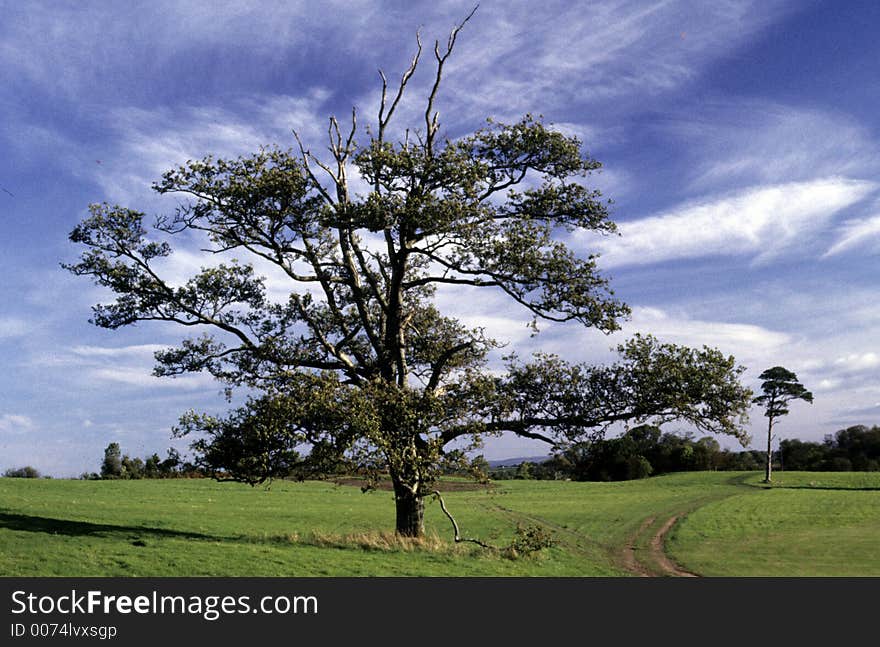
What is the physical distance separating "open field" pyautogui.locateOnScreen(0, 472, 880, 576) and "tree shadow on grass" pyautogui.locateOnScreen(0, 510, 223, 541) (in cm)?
9

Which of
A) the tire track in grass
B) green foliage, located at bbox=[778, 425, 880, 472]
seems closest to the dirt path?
the tire track in grass

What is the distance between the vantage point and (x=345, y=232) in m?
27.7

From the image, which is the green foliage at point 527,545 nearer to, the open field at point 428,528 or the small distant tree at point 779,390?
the open field at point 428,528

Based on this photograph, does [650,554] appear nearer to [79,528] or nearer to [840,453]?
[79,528]

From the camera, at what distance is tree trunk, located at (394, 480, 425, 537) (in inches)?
1034

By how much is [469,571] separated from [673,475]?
71.7 meters

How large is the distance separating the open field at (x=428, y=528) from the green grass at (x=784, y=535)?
0.33 ft

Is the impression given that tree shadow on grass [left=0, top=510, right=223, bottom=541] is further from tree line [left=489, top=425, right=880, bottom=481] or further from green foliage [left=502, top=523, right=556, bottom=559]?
tree line [left=489, top=425, right=880, bottom=481]

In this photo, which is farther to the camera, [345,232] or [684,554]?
[684,554]

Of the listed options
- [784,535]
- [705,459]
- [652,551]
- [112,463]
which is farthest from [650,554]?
[705,459]

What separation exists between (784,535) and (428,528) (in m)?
18.6
